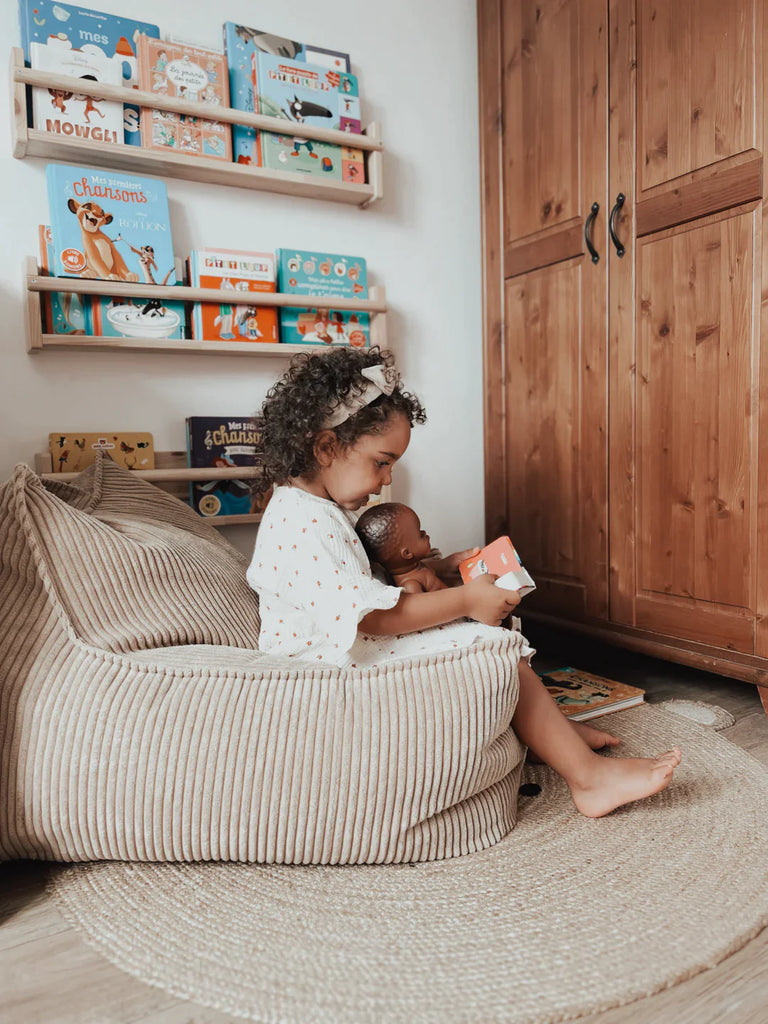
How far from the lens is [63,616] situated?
0.98 m

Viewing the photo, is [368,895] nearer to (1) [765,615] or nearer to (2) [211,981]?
(2) [211,981]

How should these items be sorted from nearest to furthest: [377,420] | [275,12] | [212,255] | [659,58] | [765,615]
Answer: [377,420], [765,615], [659,58], [212,255], [275,12]

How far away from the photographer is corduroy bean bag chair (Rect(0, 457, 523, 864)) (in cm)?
91

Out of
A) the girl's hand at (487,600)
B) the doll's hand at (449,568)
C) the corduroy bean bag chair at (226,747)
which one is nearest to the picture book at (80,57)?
the corduroy bean bag chair at (226,747)

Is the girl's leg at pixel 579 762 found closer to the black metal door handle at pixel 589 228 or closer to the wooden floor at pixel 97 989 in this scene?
the wooden floor at pixel 97 989

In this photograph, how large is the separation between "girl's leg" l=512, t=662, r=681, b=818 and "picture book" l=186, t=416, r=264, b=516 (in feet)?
2.92

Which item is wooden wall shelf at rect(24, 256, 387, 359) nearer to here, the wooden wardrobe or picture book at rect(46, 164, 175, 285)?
picture book at rect(46, 164, 175, 285)

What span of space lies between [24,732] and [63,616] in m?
0.15

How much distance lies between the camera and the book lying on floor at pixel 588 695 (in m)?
1.51

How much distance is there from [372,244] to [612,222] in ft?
2.18

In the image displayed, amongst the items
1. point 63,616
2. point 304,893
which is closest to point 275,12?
point 63,616

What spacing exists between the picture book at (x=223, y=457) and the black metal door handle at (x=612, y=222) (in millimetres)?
907

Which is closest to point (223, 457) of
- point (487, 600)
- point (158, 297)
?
point (158, 297)

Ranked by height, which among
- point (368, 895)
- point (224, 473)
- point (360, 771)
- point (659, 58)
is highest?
point (659, 58)
